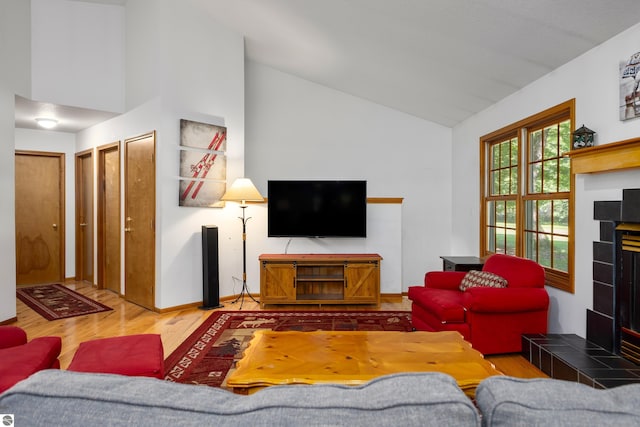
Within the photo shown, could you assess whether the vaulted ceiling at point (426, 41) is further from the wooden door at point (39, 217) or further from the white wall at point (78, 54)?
the wooden door at point (39, 217)

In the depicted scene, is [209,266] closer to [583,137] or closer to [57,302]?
[57,302]

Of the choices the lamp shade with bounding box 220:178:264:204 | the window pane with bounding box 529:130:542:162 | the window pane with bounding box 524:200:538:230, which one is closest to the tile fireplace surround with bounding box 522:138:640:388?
the window pane with bounding box 529:130:542:162

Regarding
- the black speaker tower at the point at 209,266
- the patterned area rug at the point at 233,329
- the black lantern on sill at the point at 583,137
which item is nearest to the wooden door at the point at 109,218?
the black speaker tower at the point at 209,266

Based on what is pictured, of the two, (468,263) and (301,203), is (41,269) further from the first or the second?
(468,263)

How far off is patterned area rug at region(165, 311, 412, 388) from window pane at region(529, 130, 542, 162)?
2132 mm

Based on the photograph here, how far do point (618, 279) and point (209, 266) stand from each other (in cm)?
390

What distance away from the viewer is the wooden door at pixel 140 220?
451 cm

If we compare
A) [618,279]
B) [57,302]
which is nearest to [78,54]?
[57,302]

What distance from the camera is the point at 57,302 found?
4906 millimetres

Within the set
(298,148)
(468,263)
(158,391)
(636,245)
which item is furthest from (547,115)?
(158,391)

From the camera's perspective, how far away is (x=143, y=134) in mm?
4660

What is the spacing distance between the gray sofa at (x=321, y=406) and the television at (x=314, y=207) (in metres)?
4.38

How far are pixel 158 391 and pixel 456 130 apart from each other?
5.69 meters

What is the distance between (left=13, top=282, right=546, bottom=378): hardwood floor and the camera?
310 centimetres
